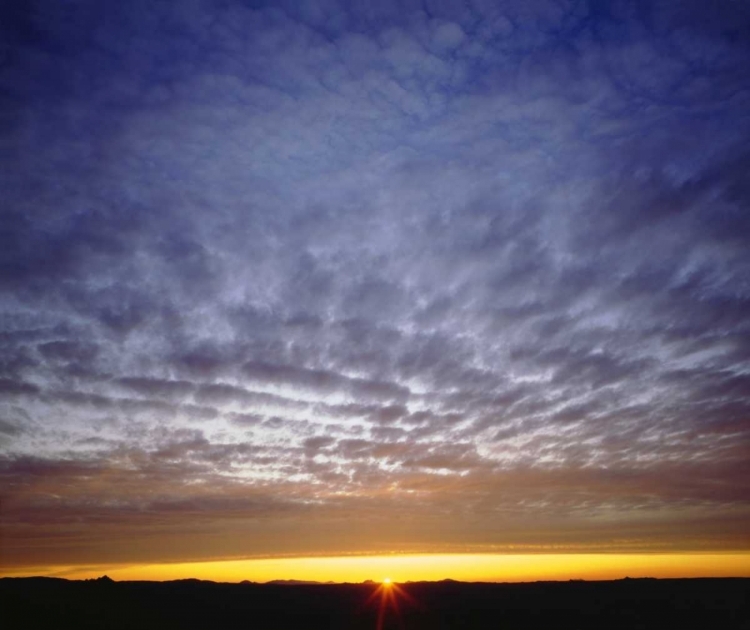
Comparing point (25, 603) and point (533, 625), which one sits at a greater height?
point (25, 603)

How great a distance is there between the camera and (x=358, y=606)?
50938 millimetres

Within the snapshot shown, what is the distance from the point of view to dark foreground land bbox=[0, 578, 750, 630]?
41875mm

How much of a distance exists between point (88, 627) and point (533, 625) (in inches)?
1372

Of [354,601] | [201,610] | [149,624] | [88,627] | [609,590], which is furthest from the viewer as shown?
[609,590]

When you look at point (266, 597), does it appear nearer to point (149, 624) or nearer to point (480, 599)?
point (149, 624)

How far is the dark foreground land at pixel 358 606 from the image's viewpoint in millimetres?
41875

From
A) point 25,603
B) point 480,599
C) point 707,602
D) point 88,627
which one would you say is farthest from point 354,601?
point 707,602

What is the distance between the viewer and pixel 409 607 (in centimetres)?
5009

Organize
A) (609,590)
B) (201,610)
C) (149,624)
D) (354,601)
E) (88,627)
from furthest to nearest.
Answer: (609,590)
(354,601)
(201,610)
(149,624)
(88,627)

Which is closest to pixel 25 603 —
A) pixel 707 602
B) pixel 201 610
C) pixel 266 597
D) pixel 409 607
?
pixel 201 610

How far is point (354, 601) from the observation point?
180 ft

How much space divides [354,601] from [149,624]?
22.1 metres

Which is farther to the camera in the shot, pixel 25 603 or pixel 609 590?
pixel 609 590

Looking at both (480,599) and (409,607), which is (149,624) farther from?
(480,599)
